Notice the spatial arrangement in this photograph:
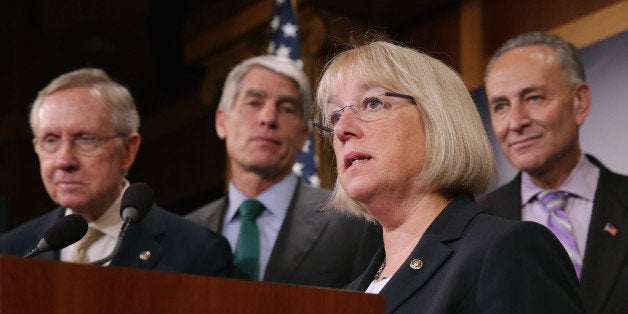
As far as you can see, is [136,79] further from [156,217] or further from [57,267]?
[57,267]

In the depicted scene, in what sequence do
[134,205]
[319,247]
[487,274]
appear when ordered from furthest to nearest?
[319,247] → [134,205] → [487,274]

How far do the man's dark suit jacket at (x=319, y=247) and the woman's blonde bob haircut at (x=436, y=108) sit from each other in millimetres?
909

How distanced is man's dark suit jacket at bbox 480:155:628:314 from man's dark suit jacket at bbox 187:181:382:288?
449 mm

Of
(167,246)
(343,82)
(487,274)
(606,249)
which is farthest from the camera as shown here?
(167,246)

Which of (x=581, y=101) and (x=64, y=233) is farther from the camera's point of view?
(x=581, y=101)

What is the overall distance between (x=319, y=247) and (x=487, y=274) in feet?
4.80

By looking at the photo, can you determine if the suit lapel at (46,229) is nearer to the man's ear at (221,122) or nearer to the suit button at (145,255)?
the suit button at (145,255)

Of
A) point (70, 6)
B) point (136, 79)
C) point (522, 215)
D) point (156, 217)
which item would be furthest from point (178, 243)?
point (136, 79)

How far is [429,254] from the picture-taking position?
194 cm

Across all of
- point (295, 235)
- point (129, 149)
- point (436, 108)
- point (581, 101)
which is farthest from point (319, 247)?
point (436, 108)

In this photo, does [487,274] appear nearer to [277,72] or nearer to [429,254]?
[429,254]

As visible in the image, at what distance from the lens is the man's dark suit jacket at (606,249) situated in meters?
2.82

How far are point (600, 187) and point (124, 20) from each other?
396 centimetres

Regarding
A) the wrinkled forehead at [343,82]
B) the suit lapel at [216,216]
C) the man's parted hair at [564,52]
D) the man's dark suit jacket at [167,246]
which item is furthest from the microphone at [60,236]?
the man's parted hair at [564,52]
